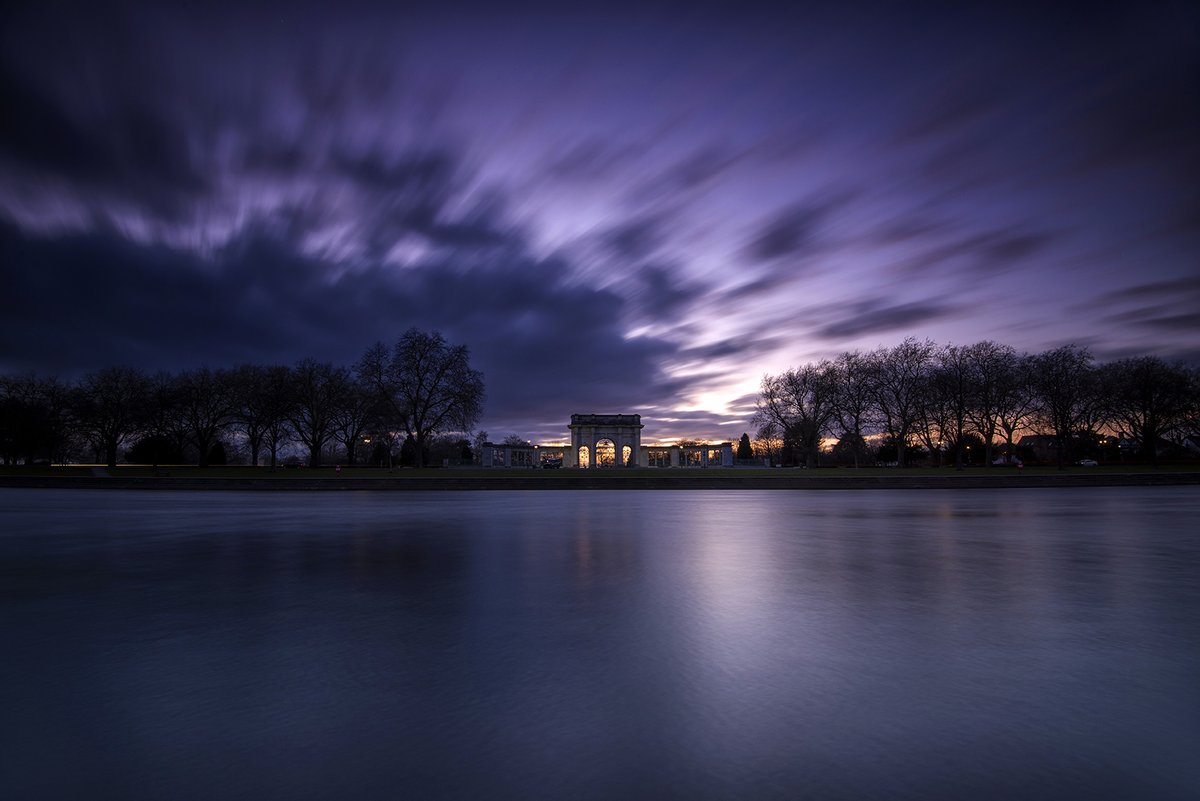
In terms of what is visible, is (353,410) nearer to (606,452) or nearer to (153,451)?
(153,451)

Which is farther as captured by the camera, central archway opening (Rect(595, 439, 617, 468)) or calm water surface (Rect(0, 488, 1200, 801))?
central archway opening (Rect(595, 439, 617, 468))

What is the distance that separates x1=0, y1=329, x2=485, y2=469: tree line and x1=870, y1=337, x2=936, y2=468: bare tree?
44302mm

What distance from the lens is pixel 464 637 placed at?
4.96 metres

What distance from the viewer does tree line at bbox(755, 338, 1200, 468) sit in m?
63.6

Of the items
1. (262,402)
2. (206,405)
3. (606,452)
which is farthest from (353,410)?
(606,452)

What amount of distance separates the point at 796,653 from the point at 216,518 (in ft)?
57.2

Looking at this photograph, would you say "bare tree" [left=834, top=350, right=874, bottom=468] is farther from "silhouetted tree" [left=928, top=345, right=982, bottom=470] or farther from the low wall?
the low wall

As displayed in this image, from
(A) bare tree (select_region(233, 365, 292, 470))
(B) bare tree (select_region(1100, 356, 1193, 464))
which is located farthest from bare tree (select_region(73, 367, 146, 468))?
(B) bare tree (select_region(1100, 356, 1193, 464))

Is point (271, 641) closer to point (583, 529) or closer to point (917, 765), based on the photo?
point (917, 765)

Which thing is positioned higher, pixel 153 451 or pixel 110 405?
pixel 110 405

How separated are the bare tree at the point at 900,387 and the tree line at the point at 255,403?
44302 mm

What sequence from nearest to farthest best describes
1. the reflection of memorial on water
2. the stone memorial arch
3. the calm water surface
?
1. the calm water surface
2. the reflection of memorial on water
3. the stone memorial arch

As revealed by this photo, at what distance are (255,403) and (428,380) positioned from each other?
60.2 feet

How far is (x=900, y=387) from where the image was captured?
66.9 meters
